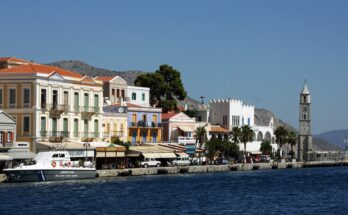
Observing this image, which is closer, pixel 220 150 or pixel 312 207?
pixel 312 207

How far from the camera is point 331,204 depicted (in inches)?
2378

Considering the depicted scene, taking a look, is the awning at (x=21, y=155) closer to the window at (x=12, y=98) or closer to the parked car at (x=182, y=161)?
the window at (x=12, y=98)

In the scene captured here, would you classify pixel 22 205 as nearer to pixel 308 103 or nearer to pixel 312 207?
pixel 312 207

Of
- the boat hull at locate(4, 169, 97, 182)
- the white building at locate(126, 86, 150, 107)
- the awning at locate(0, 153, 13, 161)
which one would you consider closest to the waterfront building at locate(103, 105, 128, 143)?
the white building at locate(126, 86, 150, 107)

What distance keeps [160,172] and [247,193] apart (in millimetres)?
27578

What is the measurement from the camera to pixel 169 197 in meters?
64.3

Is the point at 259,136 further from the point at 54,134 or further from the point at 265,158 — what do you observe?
the point at 54,134

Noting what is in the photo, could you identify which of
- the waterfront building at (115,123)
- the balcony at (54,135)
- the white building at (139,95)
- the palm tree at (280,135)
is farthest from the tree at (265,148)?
the balcony at (54,135)

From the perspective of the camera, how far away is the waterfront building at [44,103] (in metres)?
87.4

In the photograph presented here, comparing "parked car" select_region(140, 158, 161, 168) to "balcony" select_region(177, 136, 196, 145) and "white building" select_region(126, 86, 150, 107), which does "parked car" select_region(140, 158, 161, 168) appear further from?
"white building" select_region(126, 86, 150, 107)

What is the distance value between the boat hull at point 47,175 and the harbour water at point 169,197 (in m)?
0.87

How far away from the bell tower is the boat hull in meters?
85.4

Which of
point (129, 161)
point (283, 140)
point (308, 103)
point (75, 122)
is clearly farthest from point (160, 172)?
point (308, 103)

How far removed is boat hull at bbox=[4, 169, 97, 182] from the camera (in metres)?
73.4
